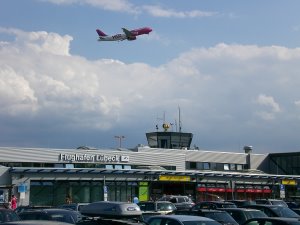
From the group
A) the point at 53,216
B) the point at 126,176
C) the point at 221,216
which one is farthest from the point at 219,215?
the point at 126,176

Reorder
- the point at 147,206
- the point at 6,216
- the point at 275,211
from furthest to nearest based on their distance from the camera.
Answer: the point at 147,206 → the point at 275,211 → the point at 6,216

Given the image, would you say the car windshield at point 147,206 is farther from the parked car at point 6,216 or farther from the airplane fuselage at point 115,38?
the airplane fuselage at point 115,38

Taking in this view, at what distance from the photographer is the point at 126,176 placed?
172 ft

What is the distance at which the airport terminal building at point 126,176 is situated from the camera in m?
47.7

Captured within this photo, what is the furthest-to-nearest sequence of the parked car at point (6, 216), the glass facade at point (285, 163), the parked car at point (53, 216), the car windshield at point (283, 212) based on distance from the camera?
the glass facade at point (285, 163)
the car windshield at point (283, 212)
the parked car at point (53, 216)
the parked car at point (6, 216)

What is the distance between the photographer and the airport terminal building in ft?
156

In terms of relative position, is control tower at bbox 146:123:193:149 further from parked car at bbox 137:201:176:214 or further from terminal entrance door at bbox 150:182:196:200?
parked car at bbox 137:201:176:214

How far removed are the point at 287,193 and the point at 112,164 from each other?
20700mm

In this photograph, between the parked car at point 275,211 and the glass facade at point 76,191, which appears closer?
the parked car at point 275,211

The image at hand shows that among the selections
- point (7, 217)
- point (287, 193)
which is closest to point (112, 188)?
point (287, 193)

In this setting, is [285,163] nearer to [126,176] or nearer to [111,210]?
[126,176]

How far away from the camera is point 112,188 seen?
52156 millimetres

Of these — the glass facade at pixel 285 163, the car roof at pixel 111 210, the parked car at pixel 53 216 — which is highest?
the glass facade at pixel 285 163

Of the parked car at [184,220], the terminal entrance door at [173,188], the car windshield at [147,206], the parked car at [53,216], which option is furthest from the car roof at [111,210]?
the terminal entrance door at [173,188]
